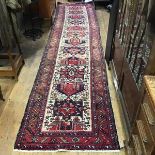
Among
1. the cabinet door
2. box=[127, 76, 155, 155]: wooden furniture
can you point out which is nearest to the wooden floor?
box=[127, 76, 155, 155]: wooden furniture

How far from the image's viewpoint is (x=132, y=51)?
185cm

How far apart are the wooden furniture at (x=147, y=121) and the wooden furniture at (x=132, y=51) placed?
96 mm

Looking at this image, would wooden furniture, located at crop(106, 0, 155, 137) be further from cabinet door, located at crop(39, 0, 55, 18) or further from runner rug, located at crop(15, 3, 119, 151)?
cabinet door, located at crop(39, 0, 55, 18)

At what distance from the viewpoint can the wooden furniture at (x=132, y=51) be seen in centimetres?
141

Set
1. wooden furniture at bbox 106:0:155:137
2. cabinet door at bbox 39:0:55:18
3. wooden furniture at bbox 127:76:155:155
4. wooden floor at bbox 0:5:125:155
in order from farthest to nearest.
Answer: cabinet door at bbox 39:0:55:18, wooden floor at bbox 0:5:125:155, wooden furniture at bbox 106:0:155:137, wooden furniture at bbox 127:76:155:155

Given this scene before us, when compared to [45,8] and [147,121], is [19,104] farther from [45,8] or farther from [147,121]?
[45,8]

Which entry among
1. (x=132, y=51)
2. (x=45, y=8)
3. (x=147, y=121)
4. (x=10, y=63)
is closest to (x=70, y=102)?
(x=132, y=51)

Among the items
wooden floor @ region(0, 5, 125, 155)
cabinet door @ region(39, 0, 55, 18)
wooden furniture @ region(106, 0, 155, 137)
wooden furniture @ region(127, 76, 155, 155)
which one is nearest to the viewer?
wooden furniture @ region(127, 76, 155, 155)

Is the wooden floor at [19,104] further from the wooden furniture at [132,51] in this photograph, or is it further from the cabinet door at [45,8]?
the cabinet door at [45,8]

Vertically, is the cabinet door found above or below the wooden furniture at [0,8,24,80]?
above

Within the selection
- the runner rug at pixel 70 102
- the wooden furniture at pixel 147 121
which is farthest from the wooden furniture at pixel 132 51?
the runner rug at pixel 70 102

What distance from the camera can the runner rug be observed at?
6.34ft

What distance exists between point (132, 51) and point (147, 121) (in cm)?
75

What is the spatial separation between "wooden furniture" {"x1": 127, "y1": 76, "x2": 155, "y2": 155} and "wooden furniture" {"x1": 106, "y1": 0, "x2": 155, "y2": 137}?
0.31ft
